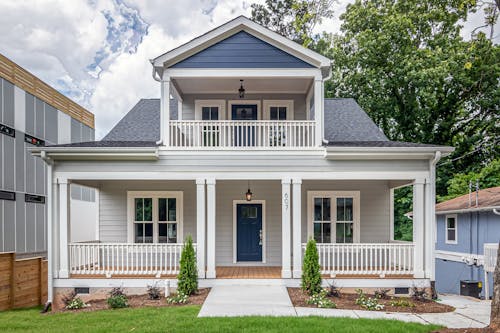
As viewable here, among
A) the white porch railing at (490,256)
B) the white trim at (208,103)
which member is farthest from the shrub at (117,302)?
the white porch railing at (490,256)

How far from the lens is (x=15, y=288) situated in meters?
10.0

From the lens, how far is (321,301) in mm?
8117

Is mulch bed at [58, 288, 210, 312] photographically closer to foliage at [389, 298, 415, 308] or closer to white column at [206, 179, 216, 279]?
white column at [206, 179, 216, 279]

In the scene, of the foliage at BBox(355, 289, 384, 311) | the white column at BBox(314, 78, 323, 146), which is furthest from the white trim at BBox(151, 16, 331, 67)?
the foliage at BBox(355, 289, 384, 311)

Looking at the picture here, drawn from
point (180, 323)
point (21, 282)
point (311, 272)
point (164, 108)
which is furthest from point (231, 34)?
point (21, 282)

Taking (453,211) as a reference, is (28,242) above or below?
below

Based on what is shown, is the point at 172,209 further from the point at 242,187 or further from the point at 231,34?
the point at 231,34

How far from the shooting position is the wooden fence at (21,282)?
973 centimetres

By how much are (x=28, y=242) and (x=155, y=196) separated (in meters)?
8.47

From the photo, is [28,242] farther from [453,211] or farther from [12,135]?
[453,211]

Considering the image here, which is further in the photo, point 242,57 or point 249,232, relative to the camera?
point 249,232

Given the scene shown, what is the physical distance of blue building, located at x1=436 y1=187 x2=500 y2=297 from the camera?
44.4 feet

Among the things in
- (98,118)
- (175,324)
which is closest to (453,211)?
(175,324)

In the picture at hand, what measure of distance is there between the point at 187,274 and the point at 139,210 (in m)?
3.51
